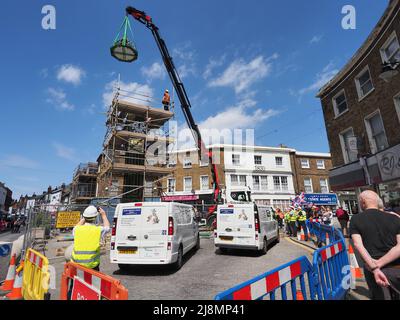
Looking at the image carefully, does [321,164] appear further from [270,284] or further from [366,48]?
[270,284]

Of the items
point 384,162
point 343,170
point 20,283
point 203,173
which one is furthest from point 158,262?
point 203,173

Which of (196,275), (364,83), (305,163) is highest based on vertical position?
(364,83)

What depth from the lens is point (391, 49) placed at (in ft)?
40.4

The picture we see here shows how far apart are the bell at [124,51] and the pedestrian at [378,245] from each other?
41.8 ft

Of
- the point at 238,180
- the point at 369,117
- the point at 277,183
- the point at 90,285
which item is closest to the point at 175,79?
the point at 369,117

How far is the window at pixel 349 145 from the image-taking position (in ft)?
47.8

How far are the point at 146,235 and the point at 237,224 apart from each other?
3905mm

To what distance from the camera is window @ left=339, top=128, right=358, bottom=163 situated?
14.6 metres

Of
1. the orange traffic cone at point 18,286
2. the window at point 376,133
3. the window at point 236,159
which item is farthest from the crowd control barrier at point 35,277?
the window at point 236,159

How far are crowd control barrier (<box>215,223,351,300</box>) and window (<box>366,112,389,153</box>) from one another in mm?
11320

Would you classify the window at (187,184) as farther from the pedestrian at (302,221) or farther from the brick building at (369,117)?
the pedestrian at (302,221)

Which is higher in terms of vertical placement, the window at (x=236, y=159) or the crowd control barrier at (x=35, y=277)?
the window at (x=236, y=159)

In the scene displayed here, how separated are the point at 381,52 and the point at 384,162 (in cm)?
598

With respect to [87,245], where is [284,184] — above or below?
above
